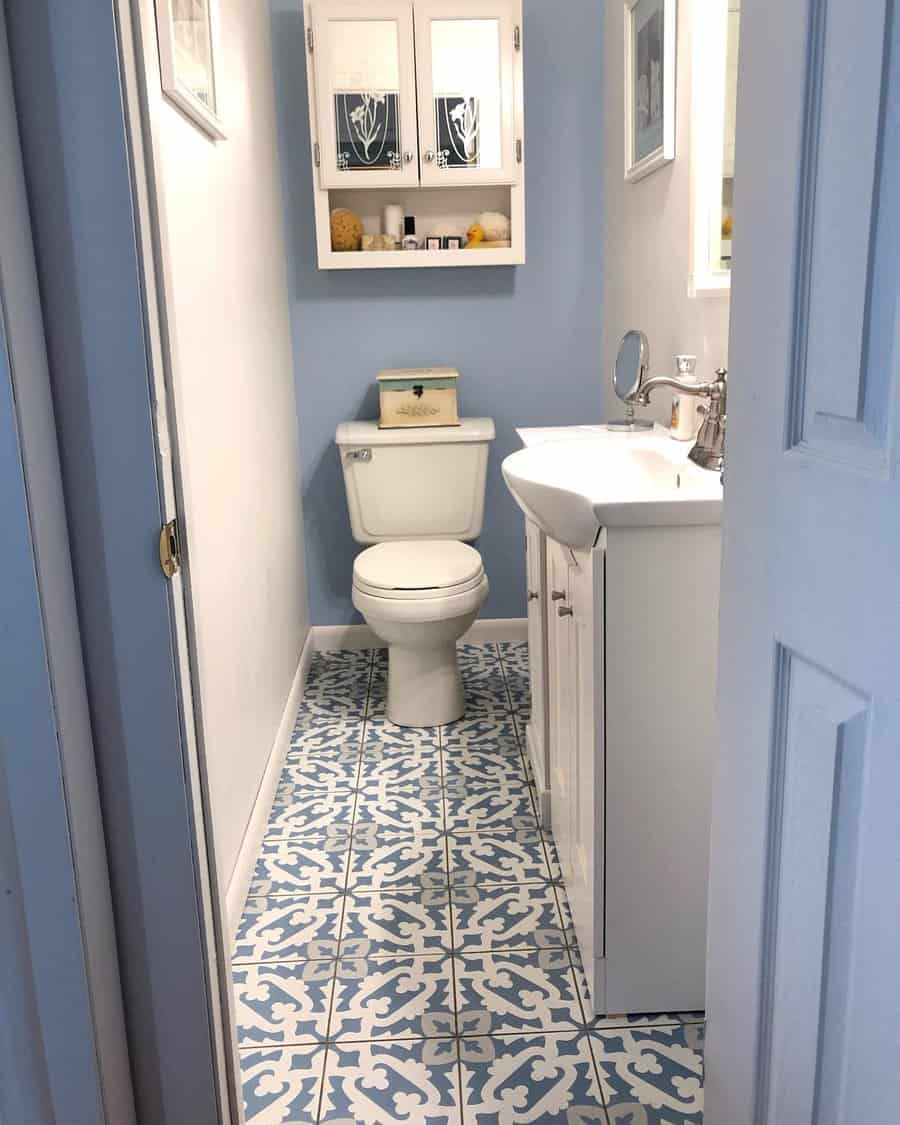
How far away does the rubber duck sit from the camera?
119 inches

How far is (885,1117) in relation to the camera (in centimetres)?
74

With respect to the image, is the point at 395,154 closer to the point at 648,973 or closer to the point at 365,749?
the point at 365,749

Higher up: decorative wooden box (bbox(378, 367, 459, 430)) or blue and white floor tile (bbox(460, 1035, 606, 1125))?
decorative wooden box (bbox(378, 367, 459, 430))

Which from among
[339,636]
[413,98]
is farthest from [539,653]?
[413,98]

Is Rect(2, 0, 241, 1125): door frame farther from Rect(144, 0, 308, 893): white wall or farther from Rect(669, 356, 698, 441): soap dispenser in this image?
Rect(669, 356, 698, 441): soap dispenser

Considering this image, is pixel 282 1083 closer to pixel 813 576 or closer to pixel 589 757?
pixel 589 757

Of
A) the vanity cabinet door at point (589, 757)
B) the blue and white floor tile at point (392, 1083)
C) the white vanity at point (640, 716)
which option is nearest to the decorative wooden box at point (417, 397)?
the white vanity at point (640, 716)

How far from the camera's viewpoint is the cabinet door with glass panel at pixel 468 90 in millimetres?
2766

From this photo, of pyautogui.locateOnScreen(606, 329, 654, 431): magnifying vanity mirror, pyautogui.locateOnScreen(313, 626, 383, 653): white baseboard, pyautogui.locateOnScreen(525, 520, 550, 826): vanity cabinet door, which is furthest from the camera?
pyautogui.locateOnScreen(313, 626, 383, 653): white baseboard

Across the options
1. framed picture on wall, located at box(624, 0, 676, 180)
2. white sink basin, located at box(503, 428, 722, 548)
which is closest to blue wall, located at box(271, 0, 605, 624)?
framed picture on wall, located at box(624, 0, 676, 180)

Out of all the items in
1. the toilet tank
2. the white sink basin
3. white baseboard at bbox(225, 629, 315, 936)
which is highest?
the white sink basin

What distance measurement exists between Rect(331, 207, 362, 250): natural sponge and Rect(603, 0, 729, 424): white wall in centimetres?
78

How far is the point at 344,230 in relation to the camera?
295 cm

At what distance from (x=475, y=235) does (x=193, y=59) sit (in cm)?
136
